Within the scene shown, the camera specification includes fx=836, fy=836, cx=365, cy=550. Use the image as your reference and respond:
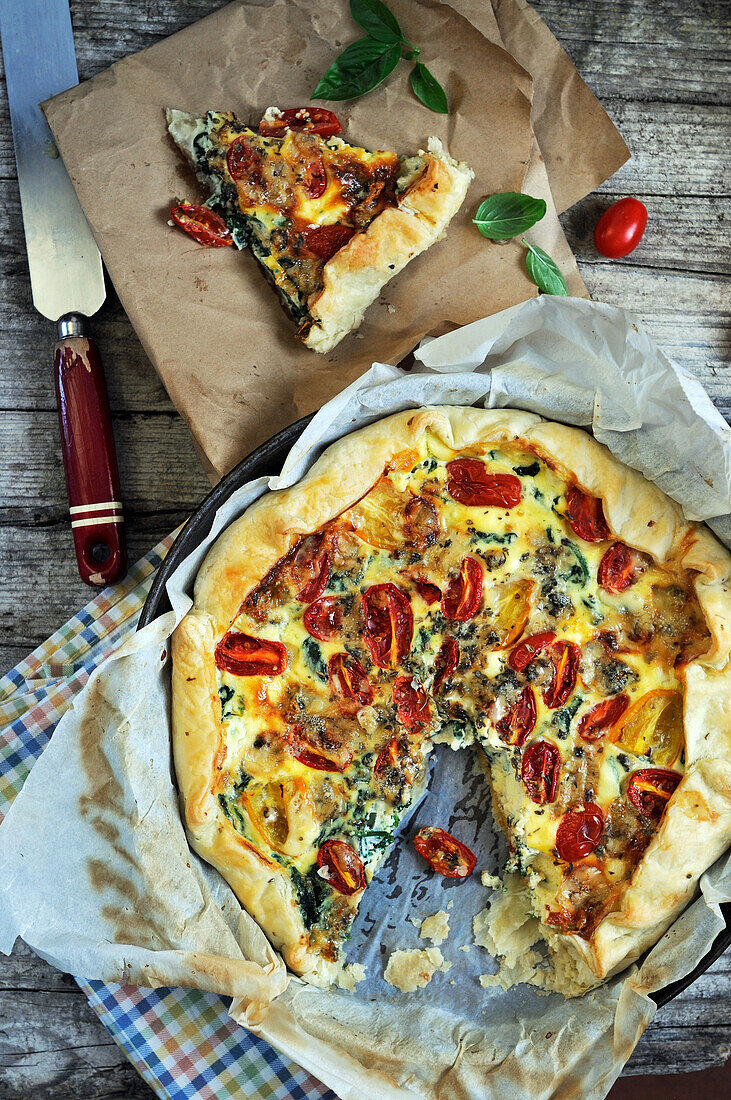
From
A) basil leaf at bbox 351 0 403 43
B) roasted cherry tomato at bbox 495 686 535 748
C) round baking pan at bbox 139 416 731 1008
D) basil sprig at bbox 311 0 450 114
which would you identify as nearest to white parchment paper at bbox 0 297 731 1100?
round baking pan at bbox 139 416 731 1008

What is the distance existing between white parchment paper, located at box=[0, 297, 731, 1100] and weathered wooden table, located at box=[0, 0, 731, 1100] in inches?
27.6

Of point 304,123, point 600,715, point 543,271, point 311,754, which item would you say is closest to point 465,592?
point 600,715

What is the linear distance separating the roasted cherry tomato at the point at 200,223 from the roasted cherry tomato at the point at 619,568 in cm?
187

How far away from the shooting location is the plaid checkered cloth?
10.1 feet

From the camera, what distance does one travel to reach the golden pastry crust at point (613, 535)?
2820 mm

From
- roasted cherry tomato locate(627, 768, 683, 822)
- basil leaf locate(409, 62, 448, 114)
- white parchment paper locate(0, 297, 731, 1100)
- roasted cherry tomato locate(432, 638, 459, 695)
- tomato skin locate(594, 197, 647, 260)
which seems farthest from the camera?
tomato skin locate(594, 197, 647, 260)

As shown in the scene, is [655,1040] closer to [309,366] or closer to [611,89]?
[309,366]

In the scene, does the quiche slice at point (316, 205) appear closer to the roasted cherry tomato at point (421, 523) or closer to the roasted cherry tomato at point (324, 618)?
the roasted cherry tomato at point (421, 523)

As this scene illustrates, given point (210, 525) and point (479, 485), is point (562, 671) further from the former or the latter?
point (210, 525)

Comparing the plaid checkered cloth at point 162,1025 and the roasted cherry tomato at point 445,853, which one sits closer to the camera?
the plaid checkered cloth at point 162,1025

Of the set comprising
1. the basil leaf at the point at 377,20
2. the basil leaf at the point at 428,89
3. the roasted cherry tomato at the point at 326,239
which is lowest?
the roasted cherry tomato at the point at 326,239

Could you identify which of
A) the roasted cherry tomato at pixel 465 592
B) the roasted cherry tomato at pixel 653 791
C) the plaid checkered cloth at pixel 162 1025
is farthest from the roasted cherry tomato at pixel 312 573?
the roasted cherry tomato at pixel 653 791

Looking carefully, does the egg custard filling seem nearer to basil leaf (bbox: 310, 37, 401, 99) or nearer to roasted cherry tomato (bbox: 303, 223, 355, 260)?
roasted cherry tomato (bbox: 303, 223, 355, 260)

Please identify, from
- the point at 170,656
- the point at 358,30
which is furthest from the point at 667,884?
the point at 358,30
